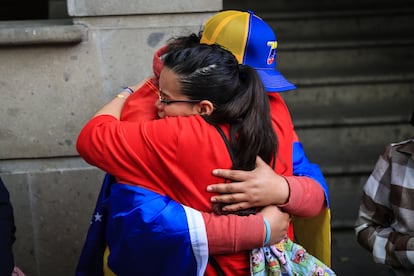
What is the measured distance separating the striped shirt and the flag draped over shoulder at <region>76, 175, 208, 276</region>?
86 cm

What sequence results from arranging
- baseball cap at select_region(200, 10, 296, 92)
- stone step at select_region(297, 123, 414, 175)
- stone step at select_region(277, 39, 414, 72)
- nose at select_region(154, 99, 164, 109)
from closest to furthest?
1. nose at select_region(154, 99, 164, 109)
2. baseball cap at select_region(200, 10, 296, 92)
3. stone step at select_region(297, 123, 414, 175)
4. stone step at select_region(277, 39, 414, 72)

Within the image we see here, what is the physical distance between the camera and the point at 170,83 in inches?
71.0

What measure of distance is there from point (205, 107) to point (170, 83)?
0.43 feet

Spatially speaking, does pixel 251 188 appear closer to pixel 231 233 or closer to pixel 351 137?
pixel 231 233

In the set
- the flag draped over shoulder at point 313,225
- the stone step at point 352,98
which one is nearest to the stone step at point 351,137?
the stone step at point 352,98

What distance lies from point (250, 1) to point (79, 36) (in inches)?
115

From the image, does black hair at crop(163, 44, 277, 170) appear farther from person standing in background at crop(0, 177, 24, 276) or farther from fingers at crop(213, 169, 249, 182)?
person standing in background at crop(0, 177, 24, 276)

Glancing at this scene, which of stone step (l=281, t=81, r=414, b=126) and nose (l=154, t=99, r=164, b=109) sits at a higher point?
nose (l=154, t=99, r=164, b=109)

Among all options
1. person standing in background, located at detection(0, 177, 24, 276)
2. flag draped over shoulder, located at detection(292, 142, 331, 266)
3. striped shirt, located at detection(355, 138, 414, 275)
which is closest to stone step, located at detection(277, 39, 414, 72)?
striped shirt, located at detection(355, 138, 414, 275)

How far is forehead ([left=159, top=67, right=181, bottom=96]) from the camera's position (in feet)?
5.89

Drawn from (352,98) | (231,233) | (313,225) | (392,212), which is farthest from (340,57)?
(231,233)

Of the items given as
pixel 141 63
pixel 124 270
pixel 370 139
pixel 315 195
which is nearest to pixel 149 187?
pixel 124 270

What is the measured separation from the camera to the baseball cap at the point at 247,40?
6.42 feet

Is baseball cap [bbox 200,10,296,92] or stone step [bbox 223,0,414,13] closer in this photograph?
baseball cap [bbox 200,10,296,92]
